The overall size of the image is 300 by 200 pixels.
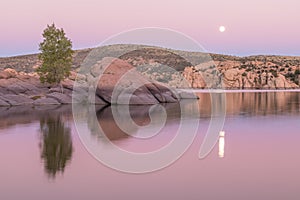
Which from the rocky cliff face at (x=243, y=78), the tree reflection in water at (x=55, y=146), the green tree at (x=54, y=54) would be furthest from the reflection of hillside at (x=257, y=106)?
the rocky cliff face at (x=243, y=78)

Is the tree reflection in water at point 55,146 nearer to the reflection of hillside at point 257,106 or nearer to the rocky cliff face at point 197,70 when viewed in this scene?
the reflection of hillside at point 257,106

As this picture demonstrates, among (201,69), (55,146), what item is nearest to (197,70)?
(201,69)

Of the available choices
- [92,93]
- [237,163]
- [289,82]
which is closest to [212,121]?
[237,163]

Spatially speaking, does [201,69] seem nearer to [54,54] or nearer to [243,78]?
[243,78]

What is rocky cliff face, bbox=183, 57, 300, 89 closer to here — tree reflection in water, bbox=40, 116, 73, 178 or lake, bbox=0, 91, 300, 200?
tree reflection in water, bbox=40, 116, 73, 178

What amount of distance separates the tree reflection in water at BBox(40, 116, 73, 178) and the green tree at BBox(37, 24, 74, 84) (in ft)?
92.6

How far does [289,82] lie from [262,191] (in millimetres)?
135769

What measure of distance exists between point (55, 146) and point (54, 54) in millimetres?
38501

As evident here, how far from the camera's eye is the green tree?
52.9 meters

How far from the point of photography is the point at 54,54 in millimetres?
53531

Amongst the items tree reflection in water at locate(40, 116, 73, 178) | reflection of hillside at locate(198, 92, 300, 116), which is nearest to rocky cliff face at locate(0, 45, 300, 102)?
reflection of hillside at locate(198, 92, 300, 116)

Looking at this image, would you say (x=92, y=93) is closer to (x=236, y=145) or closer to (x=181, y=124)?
(x=181, y=124)

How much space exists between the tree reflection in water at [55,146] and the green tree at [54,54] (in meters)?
28.2

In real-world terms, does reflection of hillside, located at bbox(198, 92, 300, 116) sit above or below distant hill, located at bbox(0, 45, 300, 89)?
below
